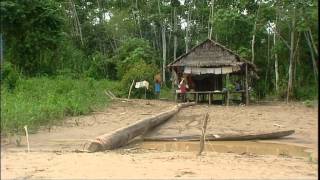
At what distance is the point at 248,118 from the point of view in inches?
689

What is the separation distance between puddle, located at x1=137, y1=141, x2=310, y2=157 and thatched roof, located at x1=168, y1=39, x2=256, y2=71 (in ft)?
45.1

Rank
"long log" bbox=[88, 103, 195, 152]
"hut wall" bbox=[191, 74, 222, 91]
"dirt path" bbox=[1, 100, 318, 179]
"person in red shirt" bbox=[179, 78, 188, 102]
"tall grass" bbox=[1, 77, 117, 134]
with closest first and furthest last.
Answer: "dirt path" bbox=[1, 100, 318, 179] → "long log" bbox=[88, 103, 195, 152] → "tall grass" bbox=[1, 77, 117, 134] → "person in red shirt" bbox=[179, 78, 188, 102] → "hut wall" bbox=[191, 74, 222, 91]

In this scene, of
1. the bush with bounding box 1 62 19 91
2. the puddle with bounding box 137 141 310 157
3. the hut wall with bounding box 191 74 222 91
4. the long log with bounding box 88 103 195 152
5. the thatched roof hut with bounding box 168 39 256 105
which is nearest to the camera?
the long log with bounding box 88 103 195 152

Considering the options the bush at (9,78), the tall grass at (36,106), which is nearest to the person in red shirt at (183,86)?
the tall grass at (36,106)

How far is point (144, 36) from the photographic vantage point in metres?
45.8

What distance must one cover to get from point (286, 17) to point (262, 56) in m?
7.50

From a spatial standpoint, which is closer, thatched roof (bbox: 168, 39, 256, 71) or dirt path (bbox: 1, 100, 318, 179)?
dirt path (bbox: 1, 100, 318, 179)

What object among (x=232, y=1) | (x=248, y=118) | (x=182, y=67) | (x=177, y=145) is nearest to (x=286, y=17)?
(x=182, y=67)

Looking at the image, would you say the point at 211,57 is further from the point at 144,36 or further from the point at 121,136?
the point at 144,36

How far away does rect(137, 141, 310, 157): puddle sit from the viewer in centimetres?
1034

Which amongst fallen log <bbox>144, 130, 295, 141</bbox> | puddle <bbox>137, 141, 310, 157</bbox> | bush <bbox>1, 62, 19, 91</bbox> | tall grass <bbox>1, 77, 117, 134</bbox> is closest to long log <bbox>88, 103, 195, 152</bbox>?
puddle <bbox>137, 141, 310, 157</bbox>

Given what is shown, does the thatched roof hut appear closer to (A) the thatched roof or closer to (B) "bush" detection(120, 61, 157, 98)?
(A) the thatched roof

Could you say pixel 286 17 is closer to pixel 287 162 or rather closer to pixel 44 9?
pixel 44 9

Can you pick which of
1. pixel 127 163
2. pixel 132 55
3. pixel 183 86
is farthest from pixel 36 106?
pixel 132 55
